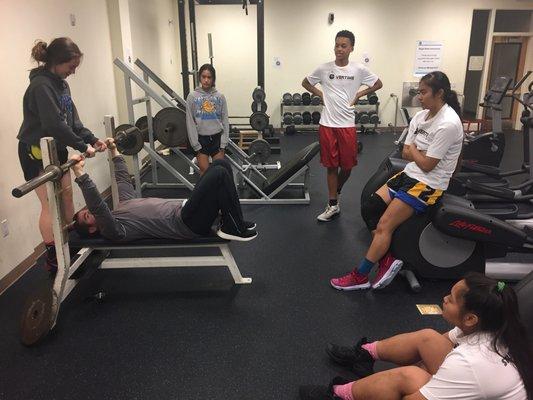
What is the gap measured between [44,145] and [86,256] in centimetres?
76

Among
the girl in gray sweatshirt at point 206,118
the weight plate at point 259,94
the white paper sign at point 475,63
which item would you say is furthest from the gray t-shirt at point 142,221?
the white paper sign at point 475,63

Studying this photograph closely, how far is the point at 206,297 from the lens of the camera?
2592mm

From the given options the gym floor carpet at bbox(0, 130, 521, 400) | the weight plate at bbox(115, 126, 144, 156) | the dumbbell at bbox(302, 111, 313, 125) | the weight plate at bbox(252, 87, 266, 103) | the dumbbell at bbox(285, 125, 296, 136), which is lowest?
the gym floor carpet at bbox(0, 130, 521, 400)

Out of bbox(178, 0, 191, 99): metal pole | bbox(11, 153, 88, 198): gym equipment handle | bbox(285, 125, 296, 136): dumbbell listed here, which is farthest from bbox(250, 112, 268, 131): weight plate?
bbox(11, 153, 88, 198): gym equipment handle

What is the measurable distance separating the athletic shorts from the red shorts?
3.96ft

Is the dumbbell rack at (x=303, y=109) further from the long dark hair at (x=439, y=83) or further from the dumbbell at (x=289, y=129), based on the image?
the long dark hair at (x=439, y=83)

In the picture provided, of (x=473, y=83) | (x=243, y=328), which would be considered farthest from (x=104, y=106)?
(x=473, y=83)

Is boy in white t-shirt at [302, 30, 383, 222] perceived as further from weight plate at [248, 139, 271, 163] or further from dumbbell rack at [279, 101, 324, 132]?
dumbbell rack at [279, 101, 324, 132]

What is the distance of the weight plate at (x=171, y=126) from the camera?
3.93 m

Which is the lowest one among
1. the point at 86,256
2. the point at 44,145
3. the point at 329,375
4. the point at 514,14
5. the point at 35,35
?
the point at 329,375

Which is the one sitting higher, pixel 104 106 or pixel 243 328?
pixel 104 106

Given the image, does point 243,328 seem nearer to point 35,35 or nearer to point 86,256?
Result: point 86,256

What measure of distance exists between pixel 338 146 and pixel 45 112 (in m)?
2.26

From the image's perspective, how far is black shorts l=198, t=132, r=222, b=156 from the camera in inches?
159
